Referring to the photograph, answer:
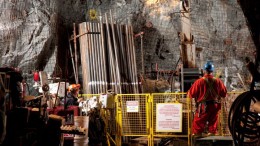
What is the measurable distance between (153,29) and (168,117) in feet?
28.9

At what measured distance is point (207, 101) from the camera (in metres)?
11.6

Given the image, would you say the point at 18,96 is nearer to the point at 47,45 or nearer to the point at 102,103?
the point at 102,103

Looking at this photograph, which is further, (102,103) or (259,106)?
(102,103)

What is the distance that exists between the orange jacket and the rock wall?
22.5 ft

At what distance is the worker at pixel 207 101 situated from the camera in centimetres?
1159

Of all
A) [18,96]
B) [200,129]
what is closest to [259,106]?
[18,96]

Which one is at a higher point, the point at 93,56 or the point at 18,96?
the point at 93,56

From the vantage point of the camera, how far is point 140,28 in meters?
20.0

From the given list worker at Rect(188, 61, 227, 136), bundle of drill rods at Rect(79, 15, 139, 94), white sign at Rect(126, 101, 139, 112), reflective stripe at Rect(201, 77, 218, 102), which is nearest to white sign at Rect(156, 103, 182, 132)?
worker at Rect(188, 61, 227, 136)

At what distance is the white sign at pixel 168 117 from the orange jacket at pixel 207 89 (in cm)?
78

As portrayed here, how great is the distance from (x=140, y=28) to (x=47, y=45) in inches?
225

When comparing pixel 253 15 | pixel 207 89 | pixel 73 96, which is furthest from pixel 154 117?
pixel 253 15

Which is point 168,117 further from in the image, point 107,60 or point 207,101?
point 107,60

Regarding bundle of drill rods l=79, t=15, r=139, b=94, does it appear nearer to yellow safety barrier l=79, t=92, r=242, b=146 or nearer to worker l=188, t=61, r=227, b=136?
yellow safety barrier l=79, t=92, r=242, b=146
